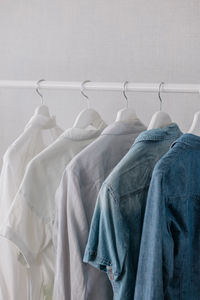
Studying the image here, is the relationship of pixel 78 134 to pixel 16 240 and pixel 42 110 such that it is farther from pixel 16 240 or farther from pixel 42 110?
pixel 16 240

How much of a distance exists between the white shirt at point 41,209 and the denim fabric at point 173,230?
0.31m

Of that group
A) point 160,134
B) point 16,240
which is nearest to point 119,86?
point 160,134

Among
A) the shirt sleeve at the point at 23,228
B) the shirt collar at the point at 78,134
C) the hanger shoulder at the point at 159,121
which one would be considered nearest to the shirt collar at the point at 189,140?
the hanger shoulder at the point at 159,121

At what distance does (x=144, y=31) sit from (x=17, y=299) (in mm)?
942

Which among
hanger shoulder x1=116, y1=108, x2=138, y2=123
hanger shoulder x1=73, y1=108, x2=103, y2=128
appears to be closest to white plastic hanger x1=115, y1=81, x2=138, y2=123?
hanger shoulder x1=116, y1=108, x2=138, y2=123

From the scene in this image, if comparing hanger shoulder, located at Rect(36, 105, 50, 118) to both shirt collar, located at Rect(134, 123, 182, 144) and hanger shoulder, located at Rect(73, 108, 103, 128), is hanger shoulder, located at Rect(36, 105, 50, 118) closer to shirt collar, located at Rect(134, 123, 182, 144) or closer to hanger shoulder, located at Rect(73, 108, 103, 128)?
hanger shoulder, located at Rect(73, 108, 103, 128)

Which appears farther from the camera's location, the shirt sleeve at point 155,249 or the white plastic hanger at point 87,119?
the white plastic hanger at point 87,119

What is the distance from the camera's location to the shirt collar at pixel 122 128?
50.3 inches

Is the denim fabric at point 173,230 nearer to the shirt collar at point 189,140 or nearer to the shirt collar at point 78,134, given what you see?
the shirt collar at point 189,140

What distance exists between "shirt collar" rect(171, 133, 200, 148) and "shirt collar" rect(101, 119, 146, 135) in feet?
0.59

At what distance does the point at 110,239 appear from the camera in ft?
3.64

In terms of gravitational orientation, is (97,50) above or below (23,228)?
above

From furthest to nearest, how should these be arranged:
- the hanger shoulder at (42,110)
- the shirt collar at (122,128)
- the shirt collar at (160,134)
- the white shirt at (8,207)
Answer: the hanger shoulder at (42,110) < the white shirt at (8,207) < the shirt collar at (122,128) < the shirt collar at (160,134)

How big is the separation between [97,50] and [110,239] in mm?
931
